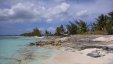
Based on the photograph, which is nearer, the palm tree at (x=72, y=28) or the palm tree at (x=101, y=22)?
the palm tree at (x=101, y=22)

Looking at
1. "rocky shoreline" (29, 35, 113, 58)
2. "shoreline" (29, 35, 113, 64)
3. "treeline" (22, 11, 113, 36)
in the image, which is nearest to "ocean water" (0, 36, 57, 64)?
"shoreline" (29, 35, 113, 64)

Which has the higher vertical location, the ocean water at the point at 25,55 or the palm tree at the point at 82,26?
the palm tree at the point at 82,26

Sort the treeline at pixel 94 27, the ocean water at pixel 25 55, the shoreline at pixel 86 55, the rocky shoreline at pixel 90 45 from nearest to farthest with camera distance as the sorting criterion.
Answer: the shoreline at pixel 86 55 < the ocean water at pixel 25 55 < the rocky shoreline at pixel 90 45 < the treeline at pixel 94 27

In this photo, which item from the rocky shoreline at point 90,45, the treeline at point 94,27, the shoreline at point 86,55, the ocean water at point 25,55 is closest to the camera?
the shoreline at point 86,55

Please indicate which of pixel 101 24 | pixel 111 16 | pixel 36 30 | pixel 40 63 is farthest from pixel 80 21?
pixel 40 63

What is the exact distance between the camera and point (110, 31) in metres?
49.7

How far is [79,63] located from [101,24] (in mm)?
44716

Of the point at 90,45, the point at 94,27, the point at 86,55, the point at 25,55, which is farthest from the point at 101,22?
the point at 86,55

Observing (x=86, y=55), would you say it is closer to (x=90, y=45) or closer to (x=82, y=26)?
(x=90, y=45)

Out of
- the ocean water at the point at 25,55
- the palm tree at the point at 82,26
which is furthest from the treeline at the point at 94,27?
the ocean water at the point at 25,55

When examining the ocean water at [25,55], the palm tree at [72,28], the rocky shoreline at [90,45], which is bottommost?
the ocean water at [25,55]

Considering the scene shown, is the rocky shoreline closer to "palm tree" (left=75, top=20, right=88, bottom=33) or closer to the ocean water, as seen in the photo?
the ocean water

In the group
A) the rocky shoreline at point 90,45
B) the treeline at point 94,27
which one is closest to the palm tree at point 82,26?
the treeline at point 94,27

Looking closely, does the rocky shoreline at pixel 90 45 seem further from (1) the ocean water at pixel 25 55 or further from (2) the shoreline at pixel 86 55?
(1) the ocean water at pixel 25 55
